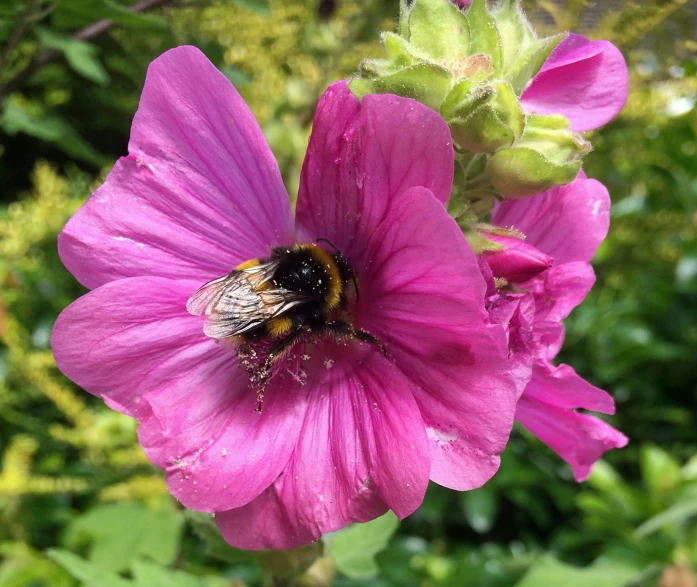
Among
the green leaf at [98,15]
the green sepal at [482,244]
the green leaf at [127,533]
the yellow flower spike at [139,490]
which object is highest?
the green leaf at [98,15]

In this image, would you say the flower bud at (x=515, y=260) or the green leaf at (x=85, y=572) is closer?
the flower bud at (x=515, y=260)

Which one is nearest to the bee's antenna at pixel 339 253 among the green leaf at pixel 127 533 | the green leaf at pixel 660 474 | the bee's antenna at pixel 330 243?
the bee's antenna at pixel 330 243

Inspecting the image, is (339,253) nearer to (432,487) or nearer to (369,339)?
(369,339)

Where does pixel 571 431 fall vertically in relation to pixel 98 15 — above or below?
below

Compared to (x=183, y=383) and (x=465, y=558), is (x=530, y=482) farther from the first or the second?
(x=183, y=383)

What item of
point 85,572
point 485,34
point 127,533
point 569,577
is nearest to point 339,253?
point 485,34

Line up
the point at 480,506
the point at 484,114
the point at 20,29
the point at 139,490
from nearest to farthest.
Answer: the point at 484,114 → the point at 20,29 → the point at 139,490 → the point at 480,506

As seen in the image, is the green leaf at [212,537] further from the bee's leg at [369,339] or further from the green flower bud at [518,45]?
the green flower bud at [518,45]
